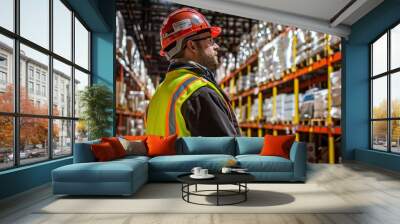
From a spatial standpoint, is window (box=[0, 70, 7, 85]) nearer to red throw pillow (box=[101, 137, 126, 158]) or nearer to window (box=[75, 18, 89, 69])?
red throw pillow (box=[101, 137, 126, 158])

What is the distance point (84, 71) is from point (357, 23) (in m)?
4.94

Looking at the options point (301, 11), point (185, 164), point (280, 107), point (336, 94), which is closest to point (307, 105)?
point (336, 94)

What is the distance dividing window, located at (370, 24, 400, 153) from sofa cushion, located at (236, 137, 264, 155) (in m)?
2.36

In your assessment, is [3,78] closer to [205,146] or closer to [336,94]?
[205,146]

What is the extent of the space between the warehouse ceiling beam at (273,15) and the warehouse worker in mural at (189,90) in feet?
1.67

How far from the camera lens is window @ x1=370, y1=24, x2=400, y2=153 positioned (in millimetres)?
6051

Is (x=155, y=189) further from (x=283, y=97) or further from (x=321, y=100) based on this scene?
(x=283, y=97)

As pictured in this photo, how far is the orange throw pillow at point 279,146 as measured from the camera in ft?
16.0

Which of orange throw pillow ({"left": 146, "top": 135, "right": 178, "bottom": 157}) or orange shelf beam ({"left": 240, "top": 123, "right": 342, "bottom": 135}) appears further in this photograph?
orange shelf beam ({"left": 240, "top": 123, "right": 342, "bottom": 135})

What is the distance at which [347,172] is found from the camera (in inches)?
219

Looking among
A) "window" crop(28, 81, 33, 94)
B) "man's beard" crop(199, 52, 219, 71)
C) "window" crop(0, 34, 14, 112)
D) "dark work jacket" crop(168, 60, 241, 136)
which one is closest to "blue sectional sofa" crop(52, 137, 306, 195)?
"dark work jacket" crop(168, 60, 241, 136)

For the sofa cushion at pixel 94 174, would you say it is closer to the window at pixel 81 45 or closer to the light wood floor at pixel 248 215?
the light wood floor at pixel 248 215

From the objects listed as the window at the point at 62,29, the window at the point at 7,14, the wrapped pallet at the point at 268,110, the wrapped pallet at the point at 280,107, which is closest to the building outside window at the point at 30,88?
the window at the point at 7,14

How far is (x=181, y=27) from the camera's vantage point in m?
6.53
